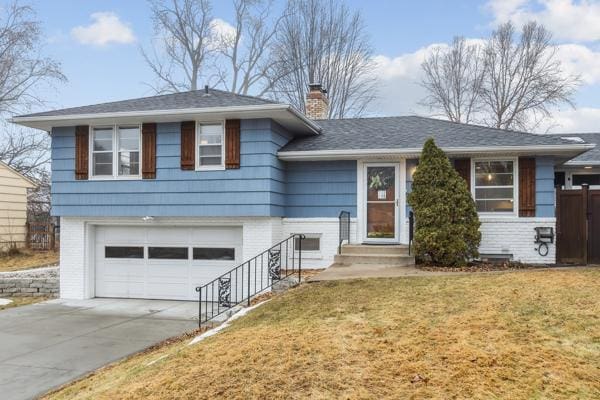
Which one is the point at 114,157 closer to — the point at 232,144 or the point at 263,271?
the point at 232,144

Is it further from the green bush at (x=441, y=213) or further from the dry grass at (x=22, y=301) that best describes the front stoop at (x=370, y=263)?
the dry grass at (x=22, y=301)

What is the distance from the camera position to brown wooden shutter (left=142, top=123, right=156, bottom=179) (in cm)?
1180

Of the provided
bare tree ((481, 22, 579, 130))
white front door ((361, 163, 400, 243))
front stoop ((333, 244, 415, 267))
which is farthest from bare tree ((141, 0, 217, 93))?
front stoop ((333, 244, 415, 267))

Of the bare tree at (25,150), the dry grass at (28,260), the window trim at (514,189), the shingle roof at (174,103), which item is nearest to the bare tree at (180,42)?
the bare tree at (25,150)

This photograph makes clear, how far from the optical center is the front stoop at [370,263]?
29.6ft

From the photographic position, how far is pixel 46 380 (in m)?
6.36

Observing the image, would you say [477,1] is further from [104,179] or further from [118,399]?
[118,399]

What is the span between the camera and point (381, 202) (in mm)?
11766

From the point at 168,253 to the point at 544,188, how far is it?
9.03 meters

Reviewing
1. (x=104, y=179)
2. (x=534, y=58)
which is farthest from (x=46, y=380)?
(x=534, y=58)

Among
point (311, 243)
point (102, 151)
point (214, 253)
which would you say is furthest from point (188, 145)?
point (311, 243)

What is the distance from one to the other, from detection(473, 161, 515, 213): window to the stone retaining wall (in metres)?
10.9

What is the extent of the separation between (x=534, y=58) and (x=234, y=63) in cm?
1583

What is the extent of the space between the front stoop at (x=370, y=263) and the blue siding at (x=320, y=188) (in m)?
1.25
